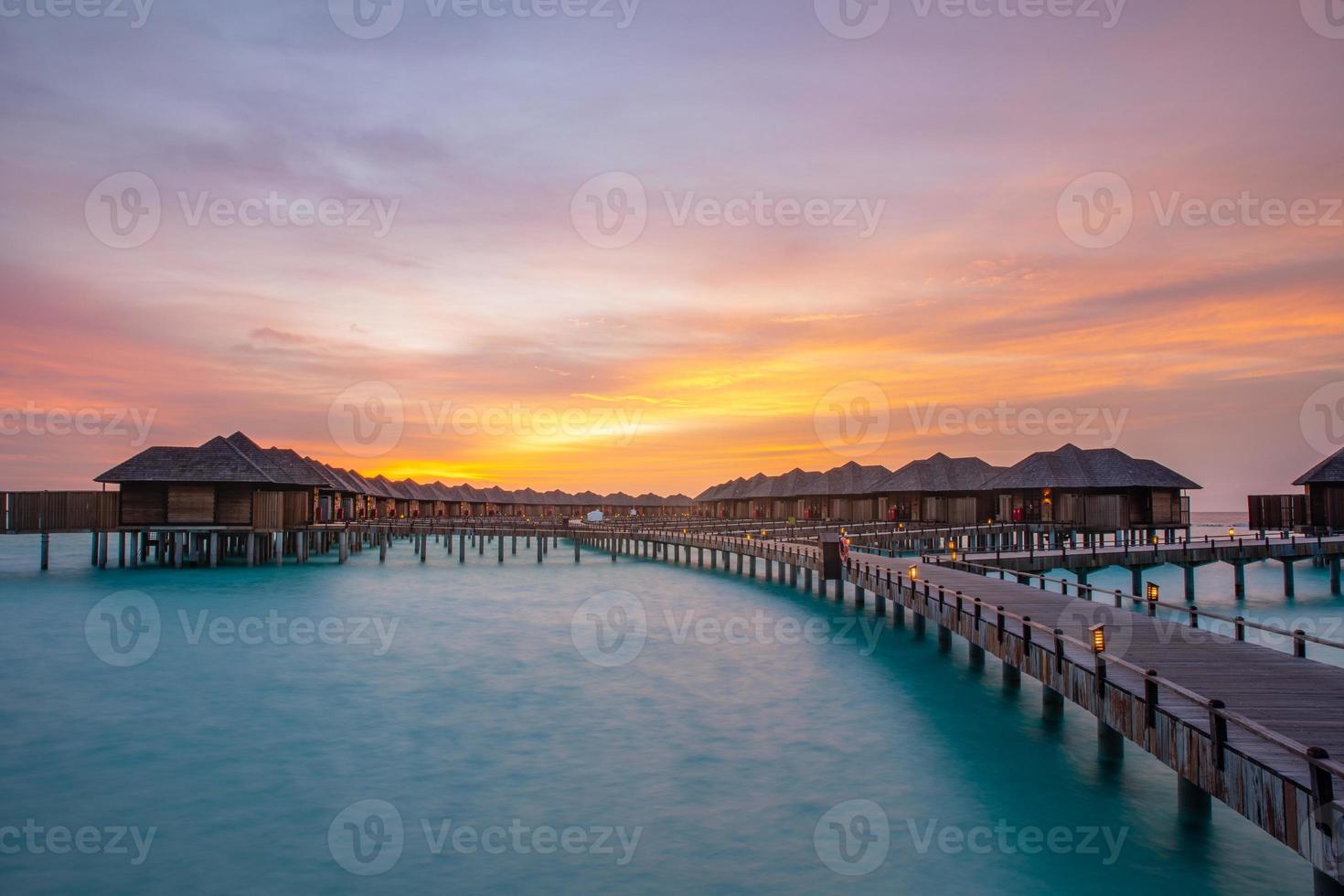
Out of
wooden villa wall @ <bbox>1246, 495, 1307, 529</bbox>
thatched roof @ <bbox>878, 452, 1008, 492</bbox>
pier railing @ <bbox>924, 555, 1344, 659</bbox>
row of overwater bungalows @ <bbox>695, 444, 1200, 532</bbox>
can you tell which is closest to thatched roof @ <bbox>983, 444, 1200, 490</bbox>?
row of overwater bungalows @ <bbox>695, 444, 1200, 532</bbox>

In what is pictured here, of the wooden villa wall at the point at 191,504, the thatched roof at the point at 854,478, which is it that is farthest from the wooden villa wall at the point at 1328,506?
the wooden villa wall at the point at 191,504

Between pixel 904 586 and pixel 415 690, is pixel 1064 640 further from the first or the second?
pixel 415 690

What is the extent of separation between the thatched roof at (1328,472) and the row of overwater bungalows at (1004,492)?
5.70m

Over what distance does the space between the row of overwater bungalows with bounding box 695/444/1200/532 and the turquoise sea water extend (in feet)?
90.6

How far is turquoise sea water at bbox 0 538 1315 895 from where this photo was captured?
37.2 feet

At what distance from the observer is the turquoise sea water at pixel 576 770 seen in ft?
37.2

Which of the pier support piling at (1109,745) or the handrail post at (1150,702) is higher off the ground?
the handrail post at (1150,702)

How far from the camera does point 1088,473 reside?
49594 millimetres

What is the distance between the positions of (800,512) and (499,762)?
2470 inches

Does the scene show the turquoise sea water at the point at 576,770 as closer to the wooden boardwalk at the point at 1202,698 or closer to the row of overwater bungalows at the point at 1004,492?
the wooden boardwalk at the point at 1202,698

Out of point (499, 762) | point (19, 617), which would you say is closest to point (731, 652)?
point (499, 762)

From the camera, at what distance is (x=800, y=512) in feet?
253

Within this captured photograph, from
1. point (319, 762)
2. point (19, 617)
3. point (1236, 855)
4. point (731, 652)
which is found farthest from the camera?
point (19, 617)

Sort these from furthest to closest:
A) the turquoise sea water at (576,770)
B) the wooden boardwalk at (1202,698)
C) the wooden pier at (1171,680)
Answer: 1. the turquoise sea water at (576,770)
2. the wooden pier at (1171,680)
3. the wooden boardwalk at (1202,698)
